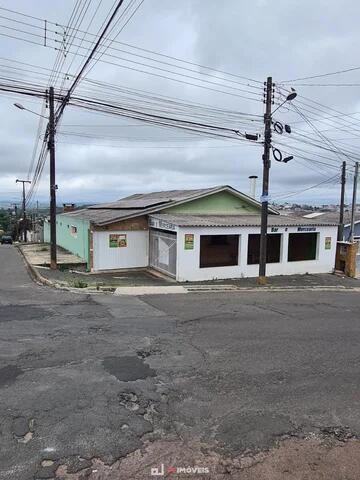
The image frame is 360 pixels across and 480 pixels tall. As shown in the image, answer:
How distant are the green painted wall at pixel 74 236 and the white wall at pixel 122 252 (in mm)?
1051

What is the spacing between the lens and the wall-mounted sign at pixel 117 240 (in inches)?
810

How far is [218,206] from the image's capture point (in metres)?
24.9

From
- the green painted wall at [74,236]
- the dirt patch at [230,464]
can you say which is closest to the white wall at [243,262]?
the green painted wall at [74,236]

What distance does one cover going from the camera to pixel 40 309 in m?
11.2

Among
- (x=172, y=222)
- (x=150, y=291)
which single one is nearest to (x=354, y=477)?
(x=150, y=291)

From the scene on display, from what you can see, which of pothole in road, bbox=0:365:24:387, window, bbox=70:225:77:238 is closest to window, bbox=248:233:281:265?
window, bbox=70:225:77:238

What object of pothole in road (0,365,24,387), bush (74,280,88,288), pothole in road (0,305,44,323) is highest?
pothole in road (0,365,24,387)

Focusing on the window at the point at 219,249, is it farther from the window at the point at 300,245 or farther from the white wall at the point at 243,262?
the window at the point at 300,245

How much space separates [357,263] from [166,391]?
2192 cm

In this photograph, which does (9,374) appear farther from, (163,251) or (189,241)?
(163,251)

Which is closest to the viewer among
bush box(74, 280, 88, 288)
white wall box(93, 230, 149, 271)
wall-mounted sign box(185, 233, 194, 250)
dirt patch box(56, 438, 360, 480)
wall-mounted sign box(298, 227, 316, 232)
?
dirt patch box(56, 438, 360, 480)

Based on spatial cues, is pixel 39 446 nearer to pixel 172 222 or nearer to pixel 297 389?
pixel 297 389

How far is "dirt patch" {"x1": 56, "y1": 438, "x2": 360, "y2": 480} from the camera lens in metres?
3.93

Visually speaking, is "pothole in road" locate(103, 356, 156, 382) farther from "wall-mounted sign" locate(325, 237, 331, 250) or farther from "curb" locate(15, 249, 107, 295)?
"wall-mounted sign" locate(325, 237, 331, 250)
